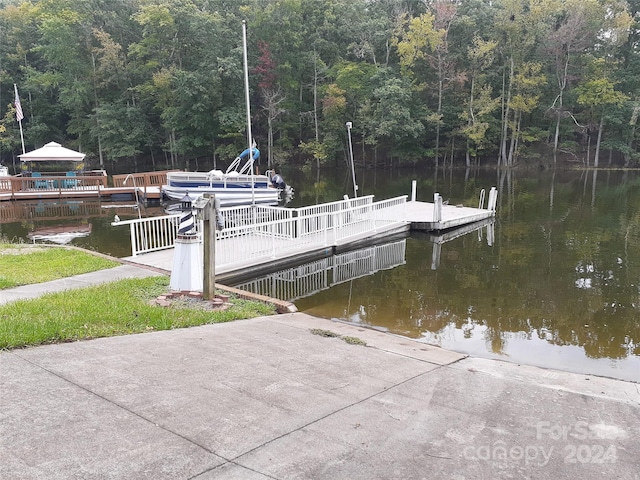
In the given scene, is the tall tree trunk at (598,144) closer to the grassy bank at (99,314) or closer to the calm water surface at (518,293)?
the calm water surface at (518,293)

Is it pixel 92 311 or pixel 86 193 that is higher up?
pixel 86 193

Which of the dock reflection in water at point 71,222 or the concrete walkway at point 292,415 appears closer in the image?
the concrete walkway at point 292,415

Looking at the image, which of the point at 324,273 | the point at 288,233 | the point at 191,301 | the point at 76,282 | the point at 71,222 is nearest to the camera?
the point at 191,301

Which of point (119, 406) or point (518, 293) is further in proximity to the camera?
point (518, 293)

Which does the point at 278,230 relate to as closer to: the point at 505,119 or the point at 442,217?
the point at 442,217

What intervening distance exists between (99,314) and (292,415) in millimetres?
3409

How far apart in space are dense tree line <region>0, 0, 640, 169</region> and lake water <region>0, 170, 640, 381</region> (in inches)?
950

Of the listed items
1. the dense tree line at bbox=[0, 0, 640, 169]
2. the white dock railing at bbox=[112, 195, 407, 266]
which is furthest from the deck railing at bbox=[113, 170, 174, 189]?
the dense tree line at bbox=[0, 0, 640, 169]

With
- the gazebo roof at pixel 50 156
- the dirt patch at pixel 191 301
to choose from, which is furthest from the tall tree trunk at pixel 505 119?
the dirt patch at pixel 191 301

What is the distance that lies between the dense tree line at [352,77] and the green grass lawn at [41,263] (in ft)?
106

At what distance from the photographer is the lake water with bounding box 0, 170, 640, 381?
7.98 metres

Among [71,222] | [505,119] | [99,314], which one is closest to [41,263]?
[99,314]

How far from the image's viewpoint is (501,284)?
1132 centimetres

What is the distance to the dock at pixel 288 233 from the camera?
11297mm
